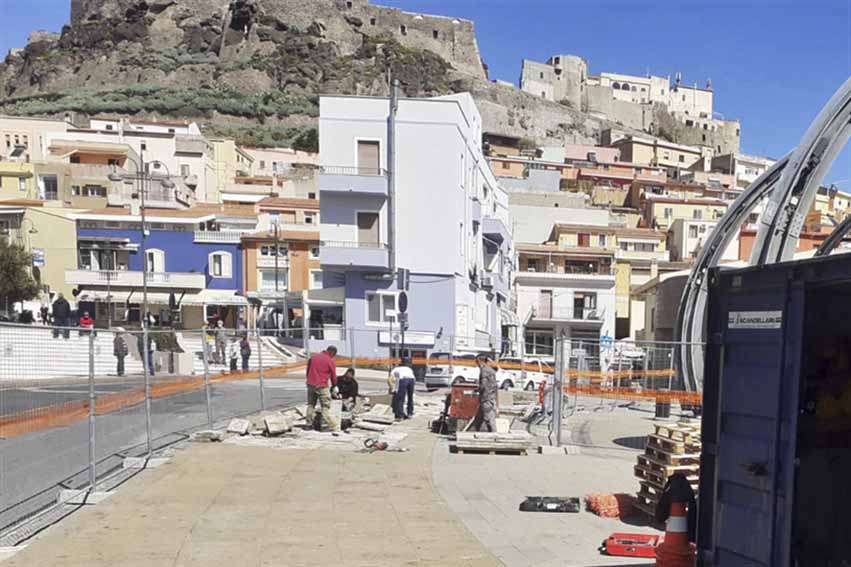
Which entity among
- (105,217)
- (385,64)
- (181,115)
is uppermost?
(385,64)

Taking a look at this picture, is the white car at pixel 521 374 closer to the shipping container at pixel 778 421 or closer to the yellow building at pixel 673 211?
the shipping container at pixel 778 421

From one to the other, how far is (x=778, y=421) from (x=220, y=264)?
1612 inches

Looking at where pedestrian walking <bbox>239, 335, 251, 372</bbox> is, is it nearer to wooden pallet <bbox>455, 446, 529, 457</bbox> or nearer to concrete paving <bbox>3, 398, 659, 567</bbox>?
concrete paving <bbox>3, 398, 659, 567</bbox>

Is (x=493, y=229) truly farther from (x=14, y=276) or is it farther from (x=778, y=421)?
(x=778, y=421)

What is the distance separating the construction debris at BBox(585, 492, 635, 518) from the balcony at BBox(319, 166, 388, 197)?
24391mm

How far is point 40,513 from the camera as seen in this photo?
657 centimetres

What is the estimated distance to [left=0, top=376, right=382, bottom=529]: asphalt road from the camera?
20.4 feet

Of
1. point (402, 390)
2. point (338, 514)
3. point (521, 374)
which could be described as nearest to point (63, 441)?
point (338, 514)

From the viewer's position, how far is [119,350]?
29.0ft

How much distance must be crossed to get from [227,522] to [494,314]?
33938mm

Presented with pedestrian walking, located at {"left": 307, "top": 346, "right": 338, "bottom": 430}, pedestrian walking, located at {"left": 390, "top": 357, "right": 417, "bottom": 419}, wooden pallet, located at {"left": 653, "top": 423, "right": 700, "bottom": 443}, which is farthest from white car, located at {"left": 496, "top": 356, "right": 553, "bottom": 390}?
wooden pallet, located at {"left": 653, "top": 423, "right": 700, "bottom": 443}

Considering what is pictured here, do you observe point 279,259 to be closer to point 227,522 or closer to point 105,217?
point 105,217

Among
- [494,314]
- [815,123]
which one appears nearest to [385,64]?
[494,314]

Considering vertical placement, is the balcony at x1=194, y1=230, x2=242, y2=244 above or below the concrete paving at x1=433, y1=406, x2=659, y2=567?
above
